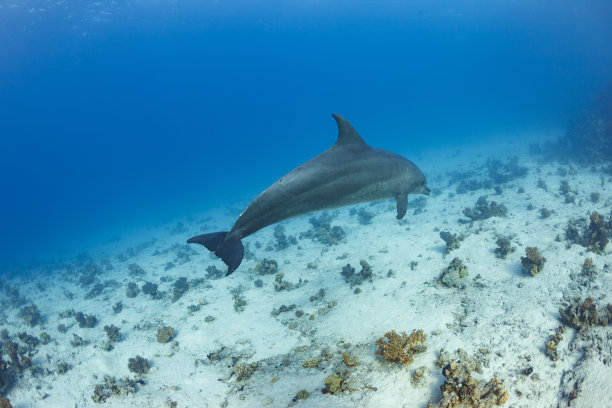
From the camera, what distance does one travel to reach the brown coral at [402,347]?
5195 mm

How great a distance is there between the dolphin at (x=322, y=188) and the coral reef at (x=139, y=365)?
5.07m

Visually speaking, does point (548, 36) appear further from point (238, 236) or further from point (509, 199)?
point (238, 236)

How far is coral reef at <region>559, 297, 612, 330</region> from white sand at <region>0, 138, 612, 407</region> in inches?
6.8

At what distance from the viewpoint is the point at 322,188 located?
4730mm

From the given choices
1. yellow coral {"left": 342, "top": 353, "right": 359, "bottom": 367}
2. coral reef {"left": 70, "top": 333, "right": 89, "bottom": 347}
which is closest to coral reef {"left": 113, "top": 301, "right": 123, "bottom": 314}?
coral reef {"left": 70, "top": 333, "right": 89, "bottom": 347}

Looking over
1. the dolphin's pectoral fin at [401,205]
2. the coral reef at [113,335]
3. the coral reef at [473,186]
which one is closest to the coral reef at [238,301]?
the coral reef at [113,335]

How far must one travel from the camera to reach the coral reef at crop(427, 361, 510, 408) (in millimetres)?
4051

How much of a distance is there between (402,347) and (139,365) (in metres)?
7.00

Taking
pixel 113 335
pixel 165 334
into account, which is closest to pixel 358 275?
pixel 165 334

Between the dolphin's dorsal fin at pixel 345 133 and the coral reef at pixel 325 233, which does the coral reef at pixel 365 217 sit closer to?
the coral reef at pixel 325 233

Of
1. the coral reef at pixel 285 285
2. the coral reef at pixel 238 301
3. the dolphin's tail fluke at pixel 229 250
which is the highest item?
the dolphin's tail fluke at pixel 229 250

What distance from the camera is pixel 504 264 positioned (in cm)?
821

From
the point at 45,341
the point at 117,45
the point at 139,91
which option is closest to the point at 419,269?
the point at 45,341

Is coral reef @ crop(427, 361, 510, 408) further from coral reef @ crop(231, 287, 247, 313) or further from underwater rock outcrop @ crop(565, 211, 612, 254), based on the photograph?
coral reef @ crop(231, 287, 247, 313)
